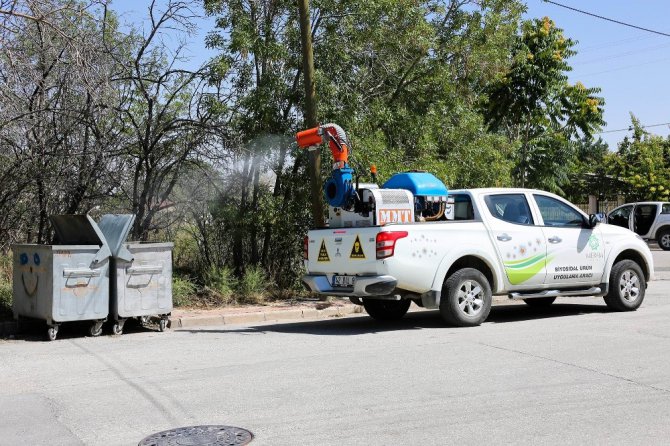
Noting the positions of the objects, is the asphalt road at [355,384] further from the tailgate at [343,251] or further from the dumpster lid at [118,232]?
the dumpster lid at [118,232]

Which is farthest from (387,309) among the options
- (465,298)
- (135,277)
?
(135,277)

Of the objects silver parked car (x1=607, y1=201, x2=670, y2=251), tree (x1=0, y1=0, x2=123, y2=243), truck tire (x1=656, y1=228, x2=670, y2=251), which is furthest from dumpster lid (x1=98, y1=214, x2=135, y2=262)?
truck tire (x1=656, y1=228, x2=670, y2=251)

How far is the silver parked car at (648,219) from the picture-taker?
90.1 ft

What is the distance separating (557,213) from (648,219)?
18484 millimetres

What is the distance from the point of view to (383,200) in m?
10.0

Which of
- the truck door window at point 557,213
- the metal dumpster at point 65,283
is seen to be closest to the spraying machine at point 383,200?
the truck door window at point 557,213

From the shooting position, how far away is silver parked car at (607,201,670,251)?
90.1ft

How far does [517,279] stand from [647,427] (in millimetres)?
5303

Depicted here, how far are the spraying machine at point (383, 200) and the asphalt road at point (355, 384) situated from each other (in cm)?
153

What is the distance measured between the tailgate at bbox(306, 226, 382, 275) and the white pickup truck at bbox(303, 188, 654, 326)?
0.5 inches

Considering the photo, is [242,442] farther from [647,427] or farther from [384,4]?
[384,4]

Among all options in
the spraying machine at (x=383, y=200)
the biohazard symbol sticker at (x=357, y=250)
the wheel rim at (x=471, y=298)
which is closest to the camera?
the biohazard symbol sticker at (x=357, y=250)

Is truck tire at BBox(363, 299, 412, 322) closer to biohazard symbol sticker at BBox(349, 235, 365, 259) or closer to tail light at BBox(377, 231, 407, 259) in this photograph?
biohazard symbol sticker at BBox(349, 235, 365, 259)

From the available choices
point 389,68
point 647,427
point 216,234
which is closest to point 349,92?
point 389,68
